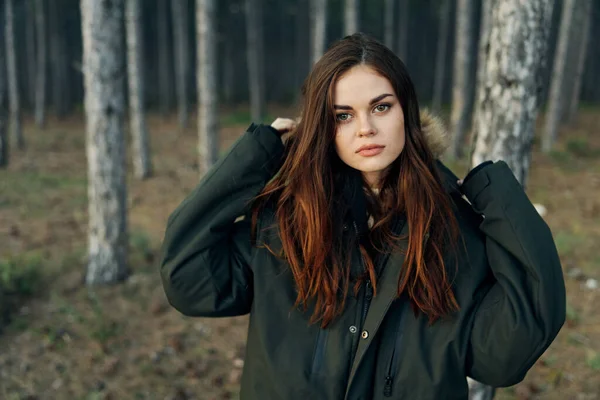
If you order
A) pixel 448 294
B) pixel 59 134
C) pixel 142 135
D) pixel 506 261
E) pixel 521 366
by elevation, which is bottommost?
pixel 59 134

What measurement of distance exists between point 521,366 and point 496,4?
2.09m

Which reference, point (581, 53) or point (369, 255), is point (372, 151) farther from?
point (581, 53)

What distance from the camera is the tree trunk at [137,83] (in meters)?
11.1

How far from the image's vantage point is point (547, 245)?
1931 millimetres

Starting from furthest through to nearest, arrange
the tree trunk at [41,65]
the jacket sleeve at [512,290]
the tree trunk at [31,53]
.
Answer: the tree trunk at [31,53]
the tree trunk at [41,65]
the jacket sleeve at [512,290]

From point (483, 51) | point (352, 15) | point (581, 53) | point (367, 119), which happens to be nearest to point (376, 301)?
Answer: point (367, 119)

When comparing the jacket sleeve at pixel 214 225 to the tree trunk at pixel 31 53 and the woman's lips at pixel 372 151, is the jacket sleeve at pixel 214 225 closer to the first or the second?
the woman's lips at pixel 372 151

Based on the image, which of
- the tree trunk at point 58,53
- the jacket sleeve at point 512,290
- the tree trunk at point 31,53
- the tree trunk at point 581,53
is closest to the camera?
the jacket sleeve at point 512,290

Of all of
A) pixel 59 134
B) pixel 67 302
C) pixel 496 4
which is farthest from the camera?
pixel 59 134

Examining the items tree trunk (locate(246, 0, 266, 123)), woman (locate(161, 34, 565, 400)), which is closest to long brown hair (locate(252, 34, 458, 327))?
woman (locate(161, 34, 565, 400))

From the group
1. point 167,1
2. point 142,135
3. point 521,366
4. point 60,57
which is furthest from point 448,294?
point 167,1

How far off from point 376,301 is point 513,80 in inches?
68.4

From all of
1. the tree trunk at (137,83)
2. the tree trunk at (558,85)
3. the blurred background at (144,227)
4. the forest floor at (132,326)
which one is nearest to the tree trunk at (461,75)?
the blurred background at (144,227)

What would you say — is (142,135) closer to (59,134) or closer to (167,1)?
(59,134)
